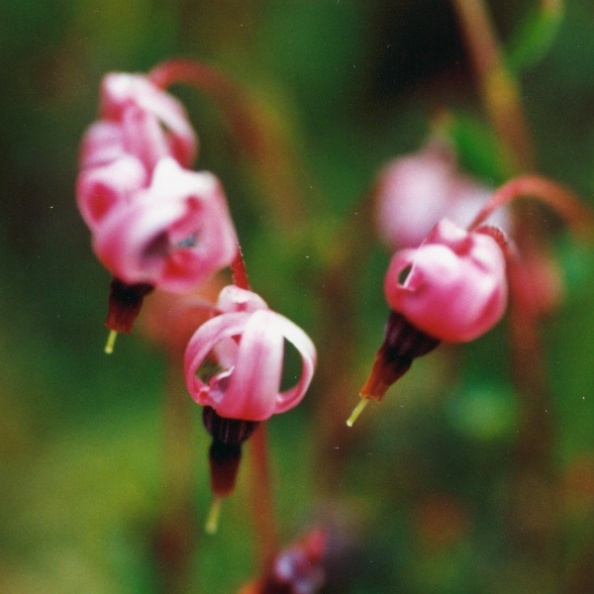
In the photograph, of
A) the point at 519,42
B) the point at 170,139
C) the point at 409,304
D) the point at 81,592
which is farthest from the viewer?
the point at 81,592

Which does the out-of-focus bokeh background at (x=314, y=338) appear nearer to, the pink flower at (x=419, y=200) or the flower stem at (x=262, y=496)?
the pink flower at (x=419, y=200)

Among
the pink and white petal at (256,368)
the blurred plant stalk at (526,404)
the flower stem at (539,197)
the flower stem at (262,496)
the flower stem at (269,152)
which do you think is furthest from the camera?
the flower stem at (269,152)

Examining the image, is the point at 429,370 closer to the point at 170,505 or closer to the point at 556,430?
the point at 556,430

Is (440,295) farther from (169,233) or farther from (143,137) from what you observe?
(143,137)

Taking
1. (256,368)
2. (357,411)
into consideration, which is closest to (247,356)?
(256,368)

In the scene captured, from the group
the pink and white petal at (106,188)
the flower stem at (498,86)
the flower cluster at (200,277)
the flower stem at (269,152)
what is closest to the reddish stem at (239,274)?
the flower cluster at (200,277)

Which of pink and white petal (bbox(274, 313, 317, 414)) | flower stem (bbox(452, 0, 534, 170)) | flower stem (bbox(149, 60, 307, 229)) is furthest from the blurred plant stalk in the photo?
pink and white petal (bbox(274, 313, 317, 414))

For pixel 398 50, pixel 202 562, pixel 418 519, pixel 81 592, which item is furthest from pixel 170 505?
pixel 398 50
